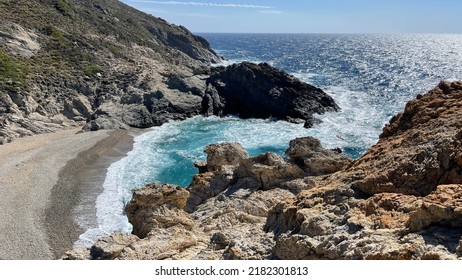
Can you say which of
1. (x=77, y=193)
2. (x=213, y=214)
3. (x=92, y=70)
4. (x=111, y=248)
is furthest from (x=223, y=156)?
(x=92, y=70)

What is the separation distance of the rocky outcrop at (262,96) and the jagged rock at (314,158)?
124 feet

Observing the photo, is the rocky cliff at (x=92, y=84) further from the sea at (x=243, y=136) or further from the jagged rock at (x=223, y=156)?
the jagged rock at (x=223, y=156)

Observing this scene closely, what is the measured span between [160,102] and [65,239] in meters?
34.9

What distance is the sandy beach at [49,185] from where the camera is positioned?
77.6 ft

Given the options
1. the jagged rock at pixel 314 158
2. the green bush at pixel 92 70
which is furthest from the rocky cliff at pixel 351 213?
the green bush at pixel 92 70

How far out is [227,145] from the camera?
74.5 ft

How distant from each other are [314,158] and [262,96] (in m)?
44.1

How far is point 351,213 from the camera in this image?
381 inches

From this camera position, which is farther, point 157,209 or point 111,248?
point 157,209

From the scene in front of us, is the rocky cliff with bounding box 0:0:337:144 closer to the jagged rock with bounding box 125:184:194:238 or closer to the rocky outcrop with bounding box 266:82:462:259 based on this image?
the jagged rock with bounding box 125:184:194:238

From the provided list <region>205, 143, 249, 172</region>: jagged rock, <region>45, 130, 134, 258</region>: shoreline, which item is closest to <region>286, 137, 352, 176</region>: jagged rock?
<region>205, 143, 249, 172</region>: jagged rock

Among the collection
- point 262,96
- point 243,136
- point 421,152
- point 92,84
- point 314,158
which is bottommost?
point 243,136

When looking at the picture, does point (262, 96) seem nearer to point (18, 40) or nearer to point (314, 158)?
point (18, 40)

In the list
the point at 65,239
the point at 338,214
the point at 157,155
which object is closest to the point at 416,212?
the point at 338,214
